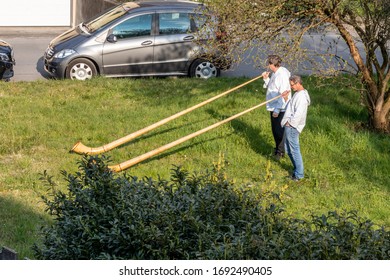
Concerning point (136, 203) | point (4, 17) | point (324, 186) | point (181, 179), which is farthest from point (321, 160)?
point (4, 17)

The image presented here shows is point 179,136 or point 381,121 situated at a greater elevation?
point 381,121

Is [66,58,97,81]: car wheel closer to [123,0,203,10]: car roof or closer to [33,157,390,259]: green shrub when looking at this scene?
[123,0,203,10]: car roof

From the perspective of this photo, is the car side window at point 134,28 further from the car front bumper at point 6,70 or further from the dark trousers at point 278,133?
the dark trousers at point 278,133

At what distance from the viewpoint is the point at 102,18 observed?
1808cm

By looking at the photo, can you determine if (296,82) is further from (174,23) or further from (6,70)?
(6,70)

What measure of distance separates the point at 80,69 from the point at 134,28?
1394 millimetres

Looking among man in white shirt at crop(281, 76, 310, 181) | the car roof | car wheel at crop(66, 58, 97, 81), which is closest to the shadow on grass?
man in white shirt at crop(281, 76, 310, 181)

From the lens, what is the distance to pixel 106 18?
58.8 feet

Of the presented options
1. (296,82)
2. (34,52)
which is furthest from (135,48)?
(296,82)

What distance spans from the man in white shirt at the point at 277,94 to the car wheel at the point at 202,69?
16.7 ft

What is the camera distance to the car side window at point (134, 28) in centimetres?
1732

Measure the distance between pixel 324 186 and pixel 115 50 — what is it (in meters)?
7.08

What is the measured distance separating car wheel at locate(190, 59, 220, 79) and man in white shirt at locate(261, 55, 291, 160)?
5.10 m

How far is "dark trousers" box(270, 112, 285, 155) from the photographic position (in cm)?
1236
